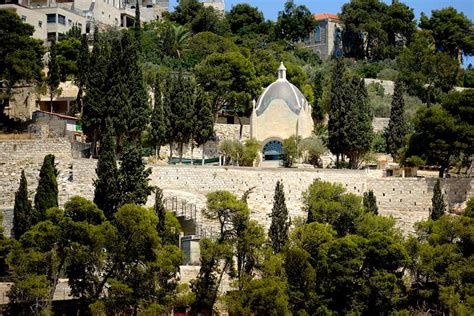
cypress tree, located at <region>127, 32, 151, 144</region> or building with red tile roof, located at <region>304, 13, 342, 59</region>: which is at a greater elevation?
building with red tile roof, located at <region>304, 13, 342, 59</region>

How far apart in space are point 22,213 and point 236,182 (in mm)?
11666

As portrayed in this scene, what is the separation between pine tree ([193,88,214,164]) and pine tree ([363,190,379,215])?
992 cm

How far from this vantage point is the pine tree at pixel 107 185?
46.9 m

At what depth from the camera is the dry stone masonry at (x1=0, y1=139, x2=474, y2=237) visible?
2041 inches

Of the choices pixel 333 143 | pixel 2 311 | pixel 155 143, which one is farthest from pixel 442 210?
pixel 2 311

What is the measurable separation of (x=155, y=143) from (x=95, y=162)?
5776 millimetres

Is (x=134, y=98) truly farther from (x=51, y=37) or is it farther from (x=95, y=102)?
(x=51, y=37)

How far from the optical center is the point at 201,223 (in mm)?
49812

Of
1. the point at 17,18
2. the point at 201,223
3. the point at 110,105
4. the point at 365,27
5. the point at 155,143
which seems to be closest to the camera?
the point at 201,223

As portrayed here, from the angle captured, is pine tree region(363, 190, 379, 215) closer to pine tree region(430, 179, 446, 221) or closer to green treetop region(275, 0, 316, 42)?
pine tree region(430, 179, 446, 221)

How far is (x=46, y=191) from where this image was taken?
156 feet

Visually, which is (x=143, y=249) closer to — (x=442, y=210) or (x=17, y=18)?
(x=442, y=210)

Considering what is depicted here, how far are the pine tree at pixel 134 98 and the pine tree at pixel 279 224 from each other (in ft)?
→ 29.8

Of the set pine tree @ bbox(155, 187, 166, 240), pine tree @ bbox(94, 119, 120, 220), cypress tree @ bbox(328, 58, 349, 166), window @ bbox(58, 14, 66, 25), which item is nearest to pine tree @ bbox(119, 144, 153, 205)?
pine tree @ bbox(94, 119, 120, 220)
